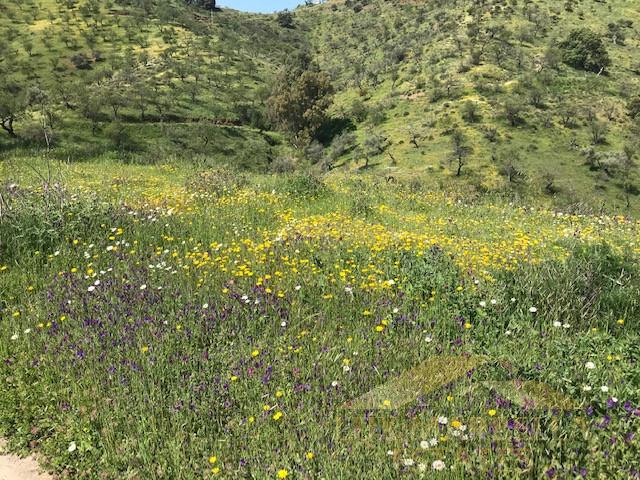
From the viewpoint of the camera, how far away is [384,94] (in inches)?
3907

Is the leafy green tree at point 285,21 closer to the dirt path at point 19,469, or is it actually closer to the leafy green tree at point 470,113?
the leafy green tree at point 470,113

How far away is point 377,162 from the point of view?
6750 cm

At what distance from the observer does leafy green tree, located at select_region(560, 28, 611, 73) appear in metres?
90.4

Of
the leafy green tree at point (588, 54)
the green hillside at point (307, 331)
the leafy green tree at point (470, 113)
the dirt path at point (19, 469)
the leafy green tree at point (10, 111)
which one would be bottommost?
the leafy green tree at point (10, 111)

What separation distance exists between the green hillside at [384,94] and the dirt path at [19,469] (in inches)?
614

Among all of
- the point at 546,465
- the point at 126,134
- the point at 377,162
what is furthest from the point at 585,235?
the point at 126,134

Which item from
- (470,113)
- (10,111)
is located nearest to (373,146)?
(470,113)

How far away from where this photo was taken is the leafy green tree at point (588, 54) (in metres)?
90.4

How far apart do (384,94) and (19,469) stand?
103m

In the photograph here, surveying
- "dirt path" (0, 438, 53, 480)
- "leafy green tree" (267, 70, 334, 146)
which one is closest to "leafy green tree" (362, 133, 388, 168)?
"leafy green tree" (267, 70, 334, 146)

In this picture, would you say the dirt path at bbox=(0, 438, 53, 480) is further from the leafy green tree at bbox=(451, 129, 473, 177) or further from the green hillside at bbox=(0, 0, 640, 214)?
the leafy green tree at bbox=(451, 129, 473, 177)

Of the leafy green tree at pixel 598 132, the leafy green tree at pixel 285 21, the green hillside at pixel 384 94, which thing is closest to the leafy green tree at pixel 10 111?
the green hillside at pixel 384 94

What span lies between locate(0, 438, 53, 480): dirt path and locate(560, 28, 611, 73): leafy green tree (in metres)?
111

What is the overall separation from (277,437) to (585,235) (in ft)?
28.8
